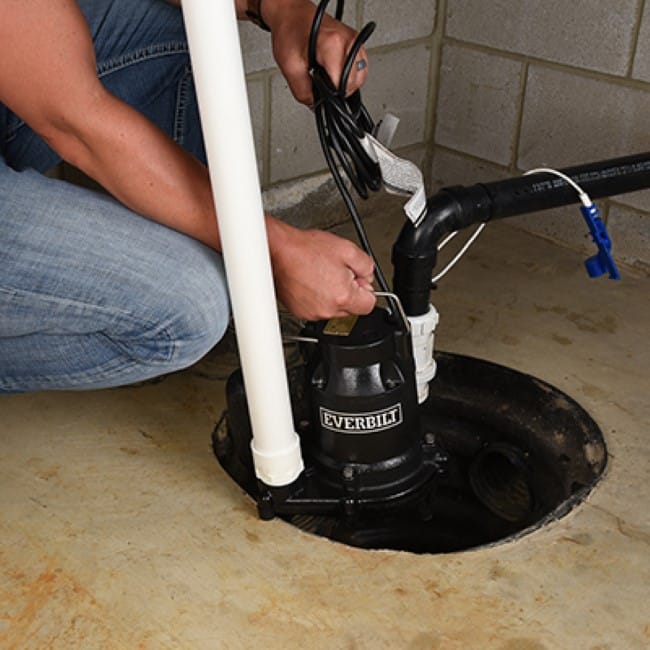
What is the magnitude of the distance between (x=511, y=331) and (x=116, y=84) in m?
0.86

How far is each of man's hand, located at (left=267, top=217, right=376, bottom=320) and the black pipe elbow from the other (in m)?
0.22

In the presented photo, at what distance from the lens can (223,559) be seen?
1411 mm

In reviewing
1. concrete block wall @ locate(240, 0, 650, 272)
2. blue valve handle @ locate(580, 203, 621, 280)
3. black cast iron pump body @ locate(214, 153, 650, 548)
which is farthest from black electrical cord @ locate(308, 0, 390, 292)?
concrete block wall @ locate(240, 0, 650, 272)

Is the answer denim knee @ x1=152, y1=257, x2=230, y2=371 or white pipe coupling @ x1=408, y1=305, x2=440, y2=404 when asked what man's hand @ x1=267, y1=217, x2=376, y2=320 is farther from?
white pipe coupling @ x1=408, y1=305, x2=440, y2=404

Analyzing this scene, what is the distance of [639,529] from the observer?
4.85 feet

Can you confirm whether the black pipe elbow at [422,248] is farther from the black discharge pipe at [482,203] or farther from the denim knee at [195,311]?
the denim knee at [195,311]

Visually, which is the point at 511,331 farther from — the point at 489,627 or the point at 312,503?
the point at 489,627

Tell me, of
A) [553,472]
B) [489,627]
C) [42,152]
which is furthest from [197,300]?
[553,472]

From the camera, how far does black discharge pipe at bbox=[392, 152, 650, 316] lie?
5.01 feet

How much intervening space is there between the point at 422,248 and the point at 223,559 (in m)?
0.52

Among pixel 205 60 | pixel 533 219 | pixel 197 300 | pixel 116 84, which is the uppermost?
pixel 205 60

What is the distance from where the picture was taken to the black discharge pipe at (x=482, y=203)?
153 cm

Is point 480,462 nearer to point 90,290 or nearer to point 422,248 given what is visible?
point 422,248

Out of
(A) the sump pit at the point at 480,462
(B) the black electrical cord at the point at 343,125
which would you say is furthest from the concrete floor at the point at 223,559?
(B) the black electrical cord at the point at 343,125
